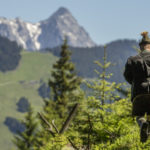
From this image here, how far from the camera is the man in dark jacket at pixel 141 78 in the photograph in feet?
18.5

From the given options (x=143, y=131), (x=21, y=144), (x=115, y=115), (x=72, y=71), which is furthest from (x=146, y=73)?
(x=21, y=144)

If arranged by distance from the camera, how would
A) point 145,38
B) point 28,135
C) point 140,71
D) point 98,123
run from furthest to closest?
point 28,135 → point 98,123 → point 145,38 → point 140,71

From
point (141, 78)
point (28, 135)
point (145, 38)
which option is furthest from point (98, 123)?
point (28, 135)

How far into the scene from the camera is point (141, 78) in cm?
605

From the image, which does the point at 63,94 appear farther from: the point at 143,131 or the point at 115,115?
the point at 143,131

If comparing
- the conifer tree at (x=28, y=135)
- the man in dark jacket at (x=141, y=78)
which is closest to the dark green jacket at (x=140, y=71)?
the man in dark jacket at (x=141, y=78)

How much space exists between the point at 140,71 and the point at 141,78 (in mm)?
129

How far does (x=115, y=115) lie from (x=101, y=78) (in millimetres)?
2499

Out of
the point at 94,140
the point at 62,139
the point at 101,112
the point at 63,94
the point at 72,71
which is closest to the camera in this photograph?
the point at 62,139

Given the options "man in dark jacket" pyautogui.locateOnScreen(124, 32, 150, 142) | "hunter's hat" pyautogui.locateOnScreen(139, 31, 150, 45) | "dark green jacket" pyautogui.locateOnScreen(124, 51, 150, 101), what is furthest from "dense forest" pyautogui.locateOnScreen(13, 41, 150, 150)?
"hunter's hat" pyautogui.locateOnScreen(139, 31, 150, 45)

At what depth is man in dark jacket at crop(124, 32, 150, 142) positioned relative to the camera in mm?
5652

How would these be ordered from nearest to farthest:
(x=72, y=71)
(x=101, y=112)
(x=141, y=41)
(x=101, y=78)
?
(x=141, y=41) → (x=101, y=112) → (x=101, y=78) → (x=72, y=71)

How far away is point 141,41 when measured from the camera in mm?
6457

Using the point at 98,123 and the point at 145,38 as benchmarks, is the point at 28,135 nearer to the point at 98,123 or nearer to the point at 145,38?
the point at 98,123
